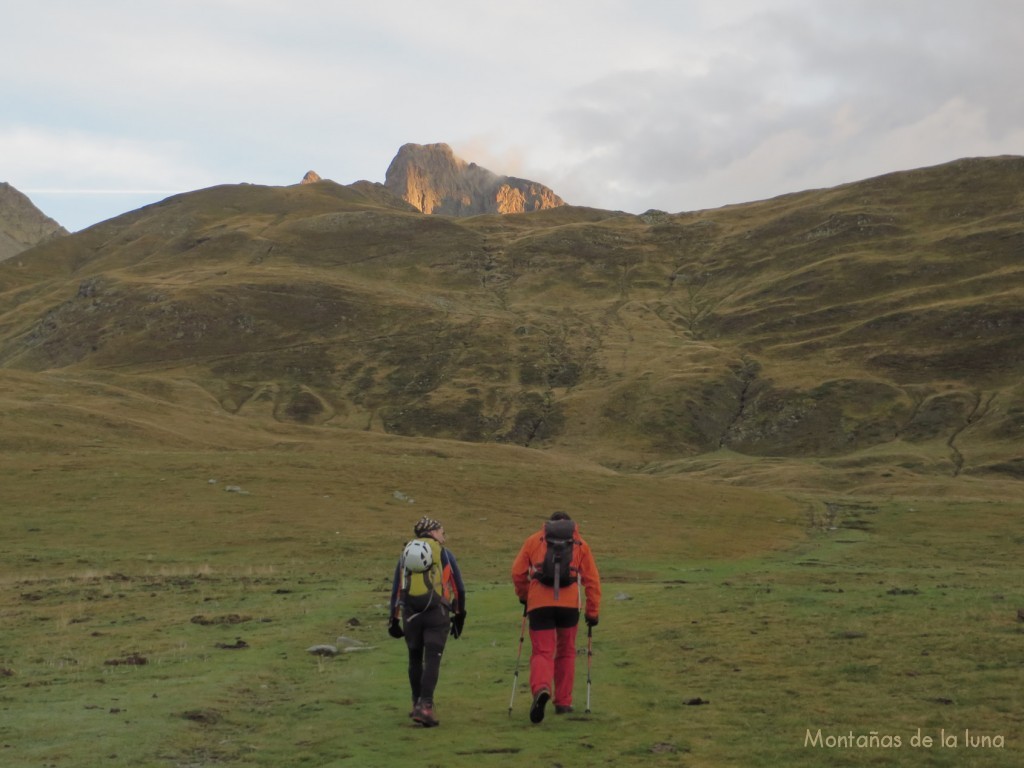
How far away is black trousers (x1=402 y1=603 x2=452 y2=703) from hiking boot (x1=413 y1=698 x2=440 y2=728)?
76 millimetres

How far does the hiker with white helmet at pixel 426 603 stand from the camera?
591 inches

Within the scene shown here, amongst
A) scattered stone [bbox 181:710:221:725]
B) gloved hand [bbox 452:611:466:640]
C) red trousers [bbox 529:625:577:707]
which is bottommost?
scattered stone [bbox 181:710:221:725]

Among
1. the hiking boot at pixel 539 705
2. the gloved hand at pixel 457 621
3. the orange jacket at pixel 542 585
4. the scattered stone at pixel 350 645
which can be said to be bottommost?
the scattered stone at pixel 350 645

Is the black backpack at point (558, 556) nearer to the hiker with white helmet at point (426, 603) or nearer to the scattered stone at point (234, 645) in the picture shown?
the hiker with white helmet at point (426, 603)

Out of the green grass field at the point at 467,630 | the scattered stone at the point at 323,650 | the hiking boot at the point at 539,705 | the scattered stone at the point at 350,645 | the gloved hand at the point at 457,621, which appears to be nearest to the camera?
the green grass field at the point at 467,630

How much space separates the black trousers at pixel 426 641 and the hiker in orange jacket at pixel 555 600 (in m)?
1.26

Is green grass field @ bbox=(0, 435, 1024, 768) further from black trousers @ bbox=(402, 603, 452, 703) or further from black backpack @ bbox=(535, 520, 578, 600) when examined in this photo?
black backpack @ bbox=(535, 520, 578, 600)

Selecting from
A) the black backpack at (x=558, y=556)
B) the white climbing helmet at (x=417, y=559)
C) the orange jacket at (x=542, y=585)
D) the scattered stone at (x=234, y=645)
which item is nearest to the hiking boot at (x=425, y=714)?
the white climbing helmet at (x=417, y=559)

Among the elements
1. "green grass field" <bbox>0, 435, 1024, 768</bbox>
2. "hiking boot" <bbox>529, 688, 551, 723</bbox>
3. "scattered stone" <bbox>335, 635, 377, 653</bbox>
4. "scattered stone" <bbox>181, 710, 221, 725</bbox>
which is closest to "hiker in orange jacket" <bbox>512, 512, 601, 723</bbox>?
"hiking boot" <bbox>529, 688, 551, 723</bbox>

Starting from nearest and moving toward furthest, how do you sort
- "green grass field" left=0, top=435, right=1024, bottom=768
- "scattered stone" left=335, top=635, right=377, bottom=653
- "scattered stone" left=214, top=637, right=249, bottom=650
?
"green grass field" left=0, top=435, right=1024, bottom=768 → "scattered stone" left=335, top=635, right=377, bottom=653 → "scattered stone" left=214, top=637, right=249, bottom=650

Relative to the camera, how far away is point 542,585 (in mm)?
15312

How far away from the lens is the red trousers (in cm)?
1500

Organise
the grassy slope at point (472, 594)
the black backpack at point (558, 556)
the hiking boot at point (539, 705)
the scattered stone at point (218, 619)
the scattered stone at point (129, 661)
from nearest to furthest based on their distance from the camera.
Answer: the grassy slope at point (472, 594) < the hiking boot at point (539, 705) < the black backpack at point (558, 556) < the scattered stone at point (129, 661) < the scattered stone at point (218, 619)

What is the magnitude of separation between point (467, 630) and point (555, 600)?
34.4 ft
